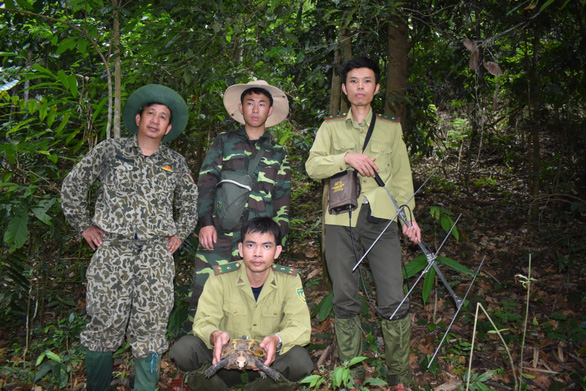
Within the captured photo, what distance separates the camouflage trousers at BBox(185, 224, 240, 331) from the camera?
3.48 m

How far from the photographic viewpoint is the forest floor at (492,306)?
3743 mm

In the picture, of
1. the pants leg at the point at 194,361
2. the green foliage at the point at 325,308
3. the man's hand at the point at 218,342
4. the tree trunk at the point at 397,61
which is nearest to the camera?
the man's hand at the point at 218,342

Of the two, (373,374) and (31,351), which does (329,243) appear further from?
(31,351)

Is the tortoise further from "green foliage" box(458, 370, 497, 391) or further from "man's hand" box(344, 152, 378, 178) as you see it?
"man's hand" box(344, 152, 378, 178)

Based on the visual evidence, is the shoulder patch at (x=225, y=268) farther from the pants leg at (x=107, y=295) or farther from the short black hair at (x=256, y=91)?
the short black hair at (x=256, y=91)

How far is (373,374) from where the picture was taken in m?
3.73

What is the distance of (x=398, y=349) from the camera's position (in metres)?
3.28

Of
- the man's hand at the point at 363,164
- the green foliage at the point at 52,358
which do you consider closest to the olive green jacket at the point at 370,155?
the man's hand at the point at 363,164

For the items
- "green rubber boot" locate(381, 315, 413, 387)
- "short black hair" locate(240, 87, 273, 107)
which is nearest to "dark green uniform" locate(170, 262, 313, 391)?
"green rubber boot" locate(381, 315, 413, 387)

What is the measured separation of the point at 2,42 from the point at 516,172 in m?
9.19

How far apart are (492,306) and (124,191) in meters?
4.03

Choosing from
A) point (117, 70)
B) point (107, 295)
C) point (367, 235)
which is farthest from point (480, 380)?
point (117, 70)

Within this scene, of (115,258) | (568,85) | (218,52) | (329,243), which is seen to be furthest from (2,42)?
(568,85)

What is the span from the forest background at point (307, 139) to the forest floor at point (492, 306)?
0.9 inches
